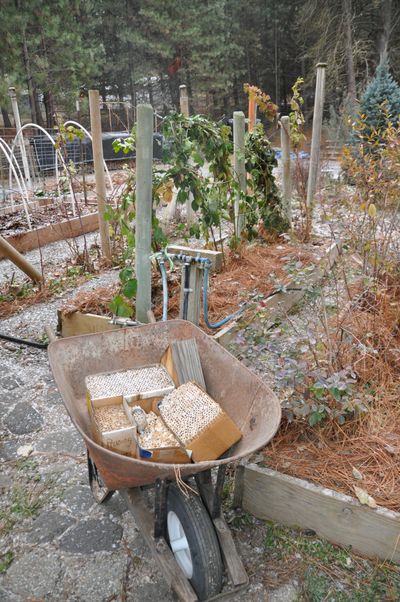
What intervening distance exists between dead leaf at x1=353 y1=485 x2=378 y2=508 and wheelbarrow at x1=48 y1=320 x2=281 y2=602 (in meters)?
0.49

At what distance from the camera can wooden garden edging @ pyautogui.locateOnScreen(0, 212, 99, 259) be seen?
5.66 metres

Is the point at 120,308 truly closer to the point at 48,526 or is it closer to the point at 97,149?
the point at 48,526

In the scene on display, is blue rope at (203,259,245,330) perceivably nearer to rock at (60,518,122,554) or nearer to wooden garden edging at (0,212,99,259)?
rock at (60,518,122,554)

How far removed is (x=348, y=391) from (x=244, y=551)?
0.78m

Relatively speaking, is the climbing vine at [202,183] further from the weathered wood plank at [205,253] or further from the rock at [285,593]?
the rock at [285,593]

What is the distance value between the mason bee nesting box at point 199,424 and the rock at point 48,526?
74 centimetres

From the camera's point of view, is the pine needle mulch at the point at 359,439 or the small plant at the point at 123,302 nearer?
the pine needle mulch at the point at 359,439

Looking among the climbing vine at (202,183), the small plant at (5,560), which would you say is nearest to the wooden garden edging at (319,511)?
the small plant at (5,560)

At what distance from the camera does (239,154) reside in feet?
13.6

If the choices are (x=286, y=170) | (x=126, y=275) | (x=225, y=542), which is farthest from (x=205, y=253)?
(x=225, y=542)

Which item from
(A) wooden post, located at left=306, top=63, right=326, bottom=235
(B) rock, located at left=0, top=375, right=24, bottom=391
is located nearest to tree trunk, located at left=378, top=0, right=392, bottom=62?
(A) wooden post, located at left=306, top=63, right=326, bottom=235

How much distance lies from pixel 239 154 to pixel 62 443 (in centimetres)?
279

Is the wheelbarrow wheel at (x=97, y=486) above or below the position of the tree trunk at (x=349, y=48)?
below

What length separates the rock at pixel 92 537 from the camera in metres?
1.97
